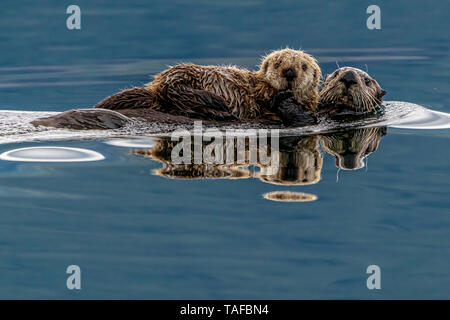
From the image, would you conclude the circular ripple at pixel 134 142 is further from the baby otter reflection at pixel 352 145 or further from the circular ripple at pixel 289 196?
the circular ripple at pixel 289 196

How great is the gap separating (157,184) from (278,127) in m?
2.16

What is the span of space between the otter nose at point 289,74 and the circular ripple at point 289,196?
2174 millimetres

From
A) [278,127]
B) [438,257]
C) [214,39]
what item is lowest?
[438,257]

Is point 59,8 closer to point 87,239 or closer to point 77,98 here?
point 77,98

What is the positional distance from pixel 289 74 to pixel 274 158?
1.28 m

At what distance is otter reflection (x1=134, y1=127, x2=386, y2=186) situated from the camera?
6.20 meters

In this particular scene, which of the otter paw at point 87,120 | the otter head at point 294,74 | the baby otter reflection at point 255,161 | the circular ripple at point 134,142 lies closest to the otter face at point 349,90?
the otter head at point 294,74

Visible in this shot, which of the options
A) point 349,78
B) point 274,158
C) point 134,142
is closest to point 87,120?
point 134,142

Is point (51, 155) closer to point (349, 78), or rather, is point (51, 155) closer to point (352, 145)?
point (352, 145)

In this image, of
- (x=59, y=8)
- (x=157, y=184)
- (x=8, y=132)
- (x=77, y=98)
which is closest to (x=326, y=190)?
(x=157, y=184)

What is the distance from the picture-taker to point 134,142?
7.17 meters

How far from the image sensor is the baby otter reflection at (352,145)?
6836 mm

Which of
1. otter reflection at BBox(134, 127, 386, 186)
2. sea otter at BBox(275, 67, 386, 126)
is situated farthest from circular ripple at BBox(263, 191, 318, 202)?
sea otter at BBox(275, 67, 386, 126)

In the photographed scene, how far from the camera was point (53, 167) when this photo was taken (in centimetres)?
647
